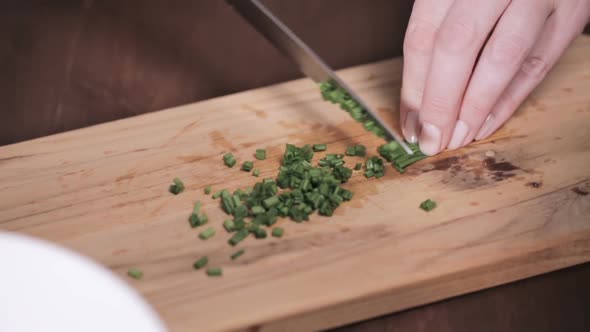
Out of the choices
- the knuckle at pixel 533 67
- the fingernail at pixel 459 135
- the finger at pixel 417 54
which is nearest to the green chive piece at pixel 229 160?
the finger at pixel 417 54

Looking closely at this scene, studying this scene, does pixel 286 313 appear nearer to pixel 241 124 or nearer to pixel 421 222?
pixel 421 222

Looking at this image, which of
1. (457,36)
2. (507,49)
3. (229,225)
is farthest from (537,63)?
(229,225)

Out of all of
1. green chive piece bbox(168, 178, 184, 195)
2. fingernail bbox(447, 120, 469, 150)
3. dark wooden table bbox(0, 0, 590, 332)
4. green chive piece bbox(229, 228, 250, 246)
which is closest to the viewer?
green chive piece bbox(229, 228, 250, 246)

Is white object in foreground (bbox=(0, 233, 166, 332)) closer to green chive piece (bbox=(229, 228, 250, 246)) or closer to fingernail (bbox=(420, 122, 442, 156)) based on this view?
green chive piece (bbox=(229, 228, 250, 246))

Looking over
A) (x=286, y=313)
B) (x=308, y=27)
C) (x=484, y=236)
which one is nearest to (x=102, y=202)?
(x=286, y=313)

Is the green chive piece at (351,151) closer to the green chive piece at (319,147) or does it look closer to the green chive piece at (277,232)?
the green chive piece at (319,147)

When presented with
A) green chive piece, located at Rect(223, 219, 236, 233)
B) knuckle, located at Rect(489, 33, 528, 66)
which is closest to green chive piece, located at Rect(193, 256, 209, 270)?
green chive piece, located at Rect(223, 219, 236, 233)

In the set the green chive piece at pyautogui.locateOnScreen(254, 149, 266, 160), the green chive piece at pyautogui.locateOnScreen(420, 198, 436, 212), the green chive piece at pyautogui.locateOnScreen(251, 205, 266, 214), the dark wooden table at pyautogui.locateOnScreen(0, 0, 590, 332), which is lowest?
the green chive piece at pyautogui.locateOnScreen(420, 198, 436, 212)
